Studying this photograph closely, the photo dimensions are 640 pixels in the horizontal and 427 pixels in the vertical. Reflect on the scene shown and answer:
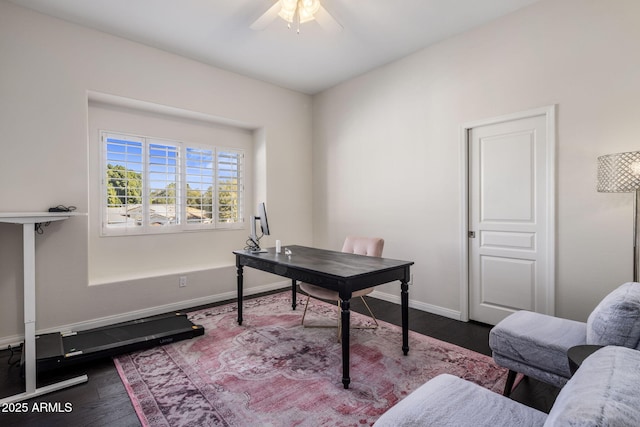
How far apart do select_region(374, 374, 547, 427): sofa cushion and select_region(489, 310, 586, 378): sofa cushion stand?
2.29 ft

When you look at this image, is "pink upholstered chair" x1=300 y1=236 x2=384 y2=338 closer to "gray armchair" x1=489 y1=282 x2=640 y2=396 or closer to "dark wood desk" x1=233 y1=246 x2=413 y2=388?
"dark wood desk" x1=233 y1=246 x2=413 y2=388

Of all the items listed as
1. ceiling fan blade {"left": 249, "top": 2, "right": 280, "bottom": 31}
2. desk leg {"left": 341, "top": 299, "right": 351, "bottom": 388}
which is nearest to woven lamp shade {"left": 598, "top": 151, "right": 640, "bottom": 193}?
desk leg {"left": 341, "top": 299, "right": 351, "bottom": 388}

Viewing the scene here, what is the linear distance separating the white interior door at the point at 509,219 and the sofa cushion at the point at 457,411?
2.02 meters

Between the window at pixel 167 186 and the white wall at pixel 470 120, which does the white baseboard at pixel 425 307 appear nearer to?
the white wall at pixel 470 120

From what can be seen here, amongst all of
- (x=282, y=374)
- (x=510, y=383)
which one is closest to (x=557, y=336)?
(x=510, y=383)

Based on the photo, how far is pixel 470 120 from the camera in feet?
11.0

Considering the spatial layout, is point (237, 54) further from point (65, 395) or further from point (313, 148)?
point (65, 395)

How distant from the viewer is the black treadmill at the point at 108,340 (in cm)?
237

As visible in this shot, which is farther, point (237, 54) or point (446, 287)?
point (237, 54)

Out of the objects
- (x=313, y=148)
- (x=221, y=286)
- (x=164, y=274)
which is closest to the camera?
(x=164, y=274)

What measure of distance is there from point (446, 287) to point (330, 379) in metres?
1.89

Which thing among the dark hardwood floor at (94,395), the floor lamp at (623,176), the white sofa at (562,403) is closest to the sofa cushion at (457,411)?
the white sofa at (562,403)

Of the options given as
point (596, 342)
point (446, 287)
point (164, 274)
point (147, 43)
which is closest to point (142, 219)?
point (164, 274)

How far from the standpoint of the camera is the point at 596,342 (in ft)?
5.20
